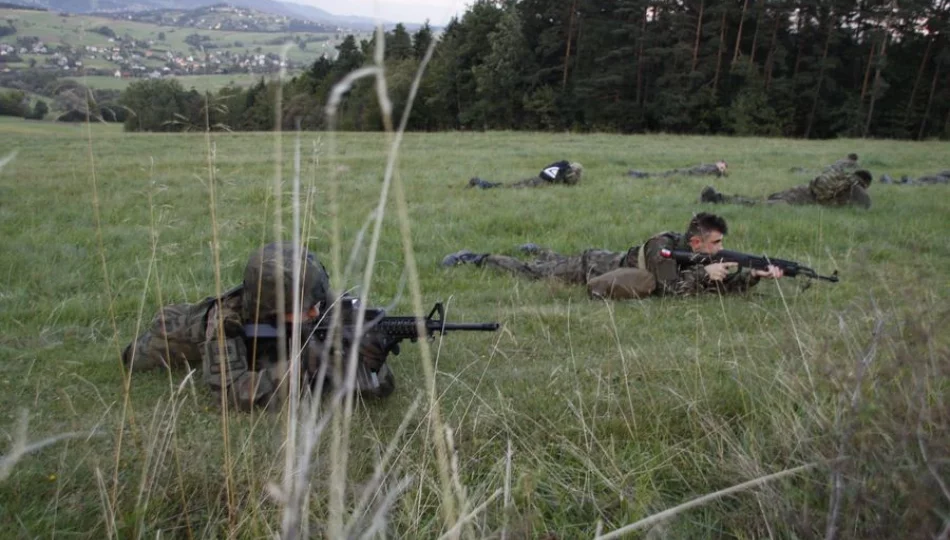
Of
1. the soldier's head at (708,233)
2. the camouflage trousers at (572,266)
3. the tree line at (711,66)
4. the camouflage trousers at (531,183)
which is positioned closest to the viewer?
the soldier's head at (708,233)

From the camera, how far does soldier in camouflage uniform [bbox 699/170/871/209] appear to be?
407 inches

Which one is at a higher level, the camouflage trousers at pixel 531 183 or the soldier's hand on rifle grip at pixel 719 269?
the soldier's hand on rifle grip at pixel 719 269

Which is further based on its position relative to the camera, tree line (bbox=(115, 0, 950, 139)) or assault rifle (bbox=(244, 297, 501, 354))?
tree line (bbox=(115, 0, 950, 139))

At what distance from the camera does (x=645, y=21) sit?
35.6 metres

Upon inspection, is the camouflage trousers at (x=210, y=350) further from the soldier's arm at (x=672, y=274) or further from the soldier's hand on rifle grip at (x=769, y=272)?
the soldier's hand on rifle grip at (x=769, y=272)

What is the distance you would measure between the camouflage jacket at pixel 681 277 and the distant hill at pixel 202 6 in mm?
3792

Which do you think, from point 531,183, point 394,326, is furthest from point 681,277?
point 531,183

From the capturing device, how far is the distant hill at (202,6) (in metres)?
2.25

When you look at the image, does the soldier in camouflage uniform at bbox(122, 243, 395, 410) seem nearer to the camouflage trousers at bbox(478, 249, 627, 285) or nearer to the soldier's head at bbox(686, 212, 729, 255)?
the camouflage trousers at bbox(478, 249, 627, 285)

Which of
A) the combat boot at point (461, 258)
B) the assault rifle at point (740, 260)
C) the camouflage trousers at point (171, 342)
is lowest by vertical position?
the combat boot at point (461, 258)

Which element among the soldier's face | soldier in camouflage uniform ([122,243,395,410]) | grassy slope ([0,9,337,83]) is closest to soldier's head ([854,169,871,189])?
the soldier's face

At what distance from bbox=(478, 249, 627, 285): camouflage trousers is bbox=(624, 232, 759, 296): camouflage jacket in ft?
1.43

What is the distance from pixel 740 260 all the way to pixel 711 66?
104 ft

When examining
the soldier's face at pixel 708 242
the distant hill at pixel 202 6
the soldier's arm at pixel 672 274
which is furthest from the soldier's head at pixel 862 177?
the distant hill at pixel 202 6
